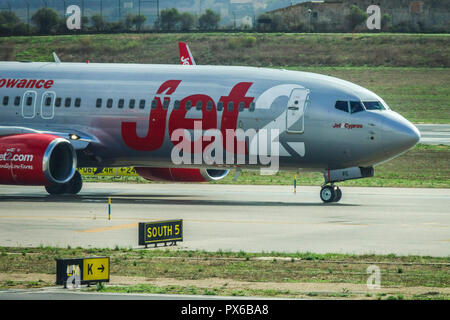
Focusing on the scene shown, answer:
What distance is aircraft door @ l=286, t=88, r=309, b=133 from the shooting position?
37438 millimetres

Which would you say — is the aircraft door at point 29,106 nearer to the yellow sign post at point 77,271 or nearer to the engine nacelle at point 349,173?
the engine nacelle at point 349,173

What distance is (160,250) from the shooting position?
85.0 ft

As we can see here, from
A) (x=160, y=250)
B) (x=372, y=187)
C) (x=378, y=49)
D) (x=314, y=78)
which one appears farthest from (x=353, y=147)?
(x=378, y=49)

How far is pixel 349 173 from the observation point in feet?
124

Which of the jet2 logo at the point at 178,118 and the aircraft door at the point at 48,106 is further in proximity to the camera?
the aircraft door at the point at 48,106

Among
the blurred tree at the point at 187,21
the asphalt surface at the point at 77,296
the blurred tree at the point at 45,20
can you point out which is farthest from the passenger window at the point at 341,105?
the blurred tree at the point at 187,21

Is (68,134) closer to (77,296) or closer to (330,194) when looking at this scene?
(330,194)

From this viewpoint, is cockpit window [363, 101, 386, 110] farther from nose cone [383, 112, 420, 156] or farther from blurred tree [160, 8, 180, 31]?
blurred tree [160, 8, 180, 31]

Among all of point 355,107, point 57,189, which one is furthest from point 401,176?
point 57,189

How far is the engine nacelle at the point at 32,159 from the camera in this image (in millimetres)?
37688

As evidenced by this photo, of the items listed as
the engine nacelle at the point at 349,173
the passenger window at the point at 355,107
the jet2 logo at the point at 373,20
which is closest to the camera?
the passenger window at the point at 355,107

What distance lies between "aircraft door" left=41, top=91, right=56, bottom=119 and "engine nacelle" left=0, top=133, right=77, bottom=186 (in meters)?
2.19

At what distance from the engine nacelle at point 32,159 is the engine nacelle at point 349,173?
965cm
